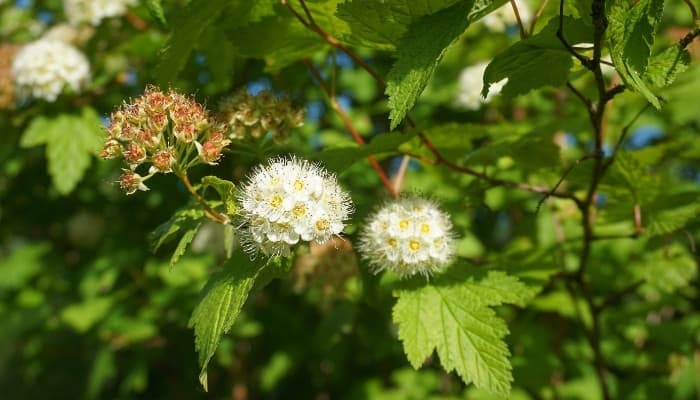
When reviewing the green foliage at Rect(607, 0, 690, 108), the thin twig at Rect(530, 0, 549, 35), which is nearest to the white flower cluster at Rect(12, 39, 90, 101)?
the thin twig at Rect(530, 0, 549, 35)

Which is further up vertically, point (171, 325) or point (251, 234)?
point (251, 234)

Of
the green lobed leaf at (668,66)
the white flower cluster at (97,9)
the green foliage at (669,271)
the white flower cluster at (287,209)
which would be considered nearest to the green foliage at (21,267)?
the white flower cluster at (97,9)

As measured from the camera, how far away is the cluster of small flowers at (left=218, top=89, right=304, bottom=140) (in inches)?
62.5

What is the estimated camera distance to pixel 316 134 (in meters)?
3.20

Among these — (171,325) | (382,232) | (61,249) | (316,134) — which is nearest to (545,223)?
(316,134)

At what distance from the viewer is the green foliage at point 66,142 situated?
2492mm

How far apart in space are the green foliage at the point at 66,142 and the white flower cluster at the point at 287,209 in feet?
4.53

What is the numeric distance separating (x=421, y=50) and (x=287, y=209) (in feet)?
1.24

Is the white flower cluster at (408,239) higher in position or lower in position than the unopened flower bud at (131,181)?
lower

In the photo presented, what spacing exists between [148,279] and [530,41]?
2399 mm

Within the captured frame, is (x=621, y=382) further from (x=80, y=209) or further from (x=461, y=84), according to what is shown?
(x=80, y=209)

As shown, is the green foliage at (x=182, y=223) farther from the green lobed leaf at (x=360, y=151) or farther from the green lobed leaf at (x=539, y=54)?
the green lobed leaf at (x=539, y=54)

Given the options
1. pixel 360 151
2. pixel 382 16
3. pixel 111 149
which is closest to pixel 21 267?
pixel 111 149

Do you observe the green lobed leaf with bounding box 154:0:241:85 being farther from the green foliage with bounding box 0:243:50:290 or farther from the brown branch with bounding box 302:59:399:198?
the green foliage with bounding box 0:243:50:290
